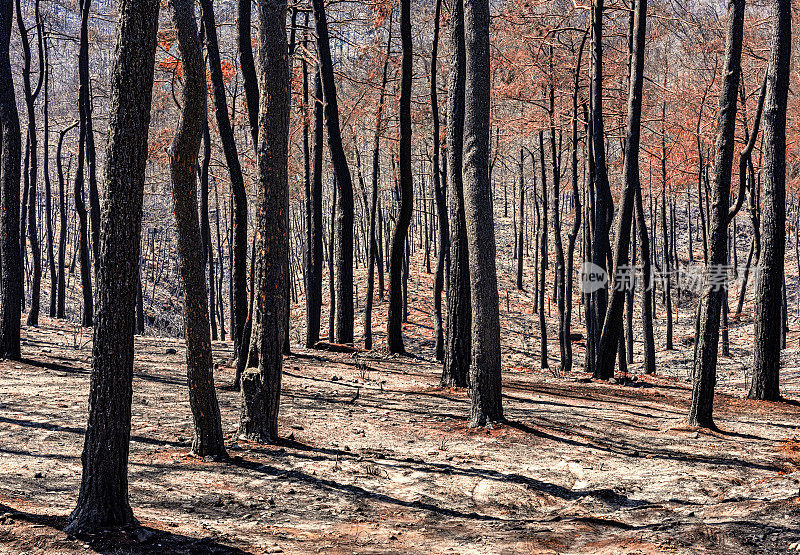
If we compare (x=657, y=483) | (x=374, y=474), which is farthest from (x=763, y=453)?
(x=374, y=474)

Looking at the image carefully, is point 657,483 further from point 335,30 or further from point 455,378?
point 335,30

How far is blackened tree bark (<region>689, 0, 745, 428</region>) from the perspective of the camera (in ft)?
25.1

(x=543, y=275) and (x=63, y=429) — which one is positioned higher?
(x=543, y=275)

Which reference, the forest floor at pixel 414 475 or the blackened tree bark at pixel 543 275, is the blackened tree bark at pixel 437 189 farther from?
the forest floor at pixel 414 475

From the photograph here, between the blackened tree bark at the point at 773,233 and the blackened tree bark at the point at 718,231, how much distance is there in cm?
279

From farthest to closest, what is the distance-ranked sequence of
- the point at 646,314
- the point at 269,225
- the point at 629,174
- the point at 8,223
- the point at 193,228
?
the point at 646,314, the point at 629,174, the point at 8,223, the point at 269,225, the point at 193,228

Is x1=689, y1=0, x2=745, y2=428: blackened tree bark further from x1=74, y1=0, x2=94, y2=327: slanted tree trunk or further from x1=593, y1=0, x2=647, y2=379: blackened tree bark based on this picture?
x1=74, y1=0, x2=94, y2=327: slanted tree trunk

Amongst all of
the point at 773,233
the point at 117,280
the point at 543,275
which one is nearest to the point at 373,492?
the point at 117,280

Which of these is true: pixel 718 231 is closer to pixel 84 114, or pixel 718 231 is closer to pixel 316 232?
pixel 316 232

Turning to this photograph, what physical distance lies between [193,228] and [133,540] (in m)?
2.83

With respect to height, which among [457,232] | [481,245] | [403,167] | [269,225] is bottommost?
[481,245]

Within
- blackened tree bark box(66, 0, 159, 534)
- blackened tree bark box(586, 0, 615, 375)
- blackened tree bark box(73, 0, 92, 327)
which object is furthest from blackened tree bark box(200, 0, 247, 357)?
blackened tree bark box(73, 0, 92, 327)

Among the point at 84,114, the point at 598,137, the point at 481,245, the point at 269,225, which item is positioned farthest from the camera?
the point at 84,114

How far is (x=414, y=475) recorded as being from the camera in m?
5.91
